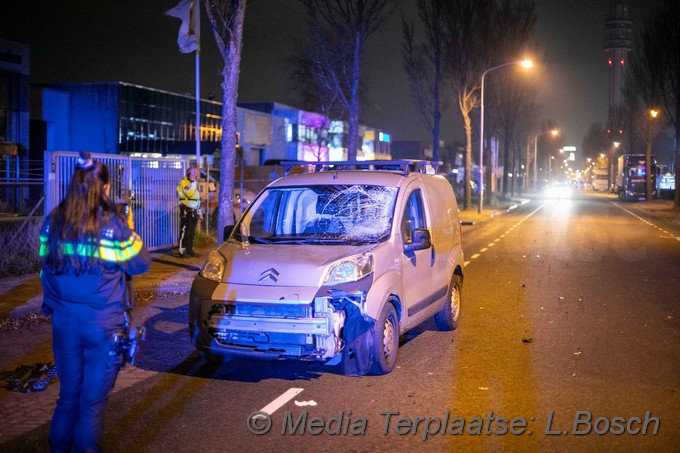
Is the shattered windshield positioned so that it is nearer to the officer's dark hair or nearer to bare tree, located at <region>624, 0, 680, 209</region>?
the officer's dark hair

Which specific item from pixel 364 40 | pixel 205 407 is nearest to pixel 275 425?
pixel 205 407

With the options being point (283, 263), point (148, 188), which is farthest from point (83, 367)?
point (148, 188)

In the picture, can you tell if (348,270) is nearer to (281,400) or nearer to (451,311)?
(281,400)

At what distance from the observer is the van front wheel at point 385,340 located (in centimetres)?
708

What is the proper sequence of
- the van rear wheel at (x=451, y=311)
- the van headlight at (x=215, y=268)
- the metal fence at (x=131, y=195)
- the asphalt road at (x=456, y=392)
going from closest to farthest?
the asphalt road at (x=456, y=392) < the van headlight at (x=215, y=268) < the van rear wheel at (x=451, y=311) < the metal fence at (x=131, y=195)

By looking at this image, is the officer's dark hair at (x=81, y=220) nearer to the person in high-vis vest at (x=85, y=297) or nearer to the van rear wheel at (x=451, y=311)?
the person in high-vis vest at (x=85, y=297)

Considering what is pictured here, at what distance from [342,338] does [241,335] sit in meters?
0.91

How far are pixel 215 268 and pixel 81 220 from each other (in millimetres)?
2775

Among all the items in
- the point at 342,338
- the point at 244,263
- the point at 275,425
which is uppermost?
the point at 244,263

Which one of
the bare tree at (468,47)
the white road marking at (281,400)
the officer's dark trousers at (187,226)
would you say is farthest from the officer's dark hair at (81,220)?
the bare tree at (468,47)

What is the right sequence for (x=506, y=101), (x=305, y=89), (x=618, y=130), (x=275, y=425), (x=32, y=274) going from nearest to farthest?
(x=275, y=425), (x=32, y=274), (x=506, y=101), (x=305, y=89), (x=618, y=130)

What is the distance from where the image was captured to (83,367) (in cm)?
471

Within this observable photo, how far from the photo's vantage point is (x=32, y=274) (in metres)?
13.9

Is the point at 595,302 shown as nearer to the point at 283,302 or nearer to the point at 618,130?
the point at 283,302
